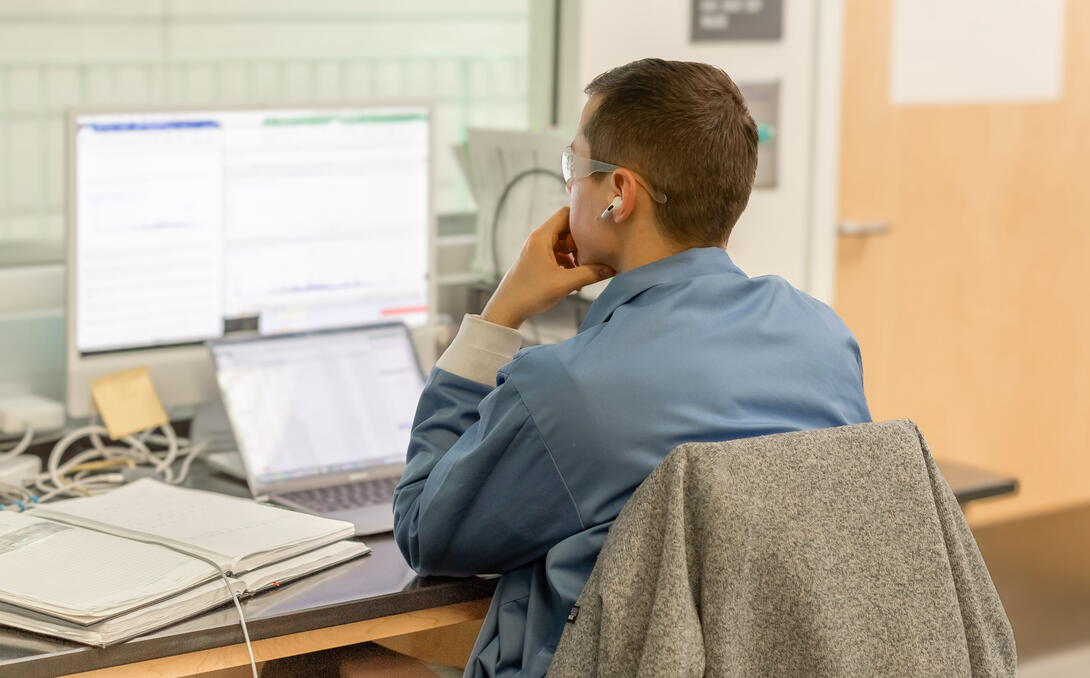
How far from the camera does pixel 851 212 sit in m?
3.03

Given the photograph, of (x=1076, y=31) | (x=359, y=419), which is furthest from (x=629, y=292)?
(x=1076, y=31)

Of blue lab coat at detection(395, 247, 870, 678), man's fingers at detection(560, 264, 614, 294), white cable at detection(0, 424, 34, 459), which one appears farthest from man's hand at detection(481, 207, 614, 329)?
white cable at detection(0, 424, 34, 459)

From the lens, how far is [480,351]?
4.45ft

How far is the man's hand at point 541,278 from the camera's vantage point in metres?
1.38

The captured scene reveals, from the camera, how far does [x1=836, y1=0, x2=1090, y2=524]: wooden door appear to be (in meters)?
3.04

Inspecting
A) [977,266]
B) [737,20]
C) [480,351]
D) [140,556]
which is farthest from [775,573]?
[977,266]

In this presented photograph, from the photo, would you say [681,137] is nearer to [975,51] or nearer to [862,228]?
[862,228]

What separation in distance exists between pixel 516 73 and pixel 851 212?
0.91 meters

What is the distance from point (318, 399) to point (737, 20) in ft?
4.76

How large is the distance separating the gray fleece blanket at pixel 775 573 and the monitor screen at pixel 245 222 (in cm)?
85

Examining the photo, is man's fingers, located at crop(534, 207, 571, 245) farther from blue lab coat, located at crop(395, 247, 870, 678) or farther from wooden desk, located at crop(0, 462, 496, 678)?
wooden desk, located at crop(0, 462, 496, 678)

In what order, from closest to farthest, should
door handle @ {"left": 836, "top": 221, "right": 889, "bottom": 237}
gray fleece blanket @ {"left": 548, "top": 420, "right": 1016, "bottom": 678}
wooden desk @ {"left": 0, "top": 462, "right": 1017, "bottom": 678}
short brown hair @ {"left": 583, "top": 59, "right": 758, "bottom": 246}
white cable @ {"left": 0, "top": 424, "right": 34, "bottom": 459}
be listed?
gray fleece blanket @ {"left": 548, "top": 420, "right": 1016, "bottom": 678}
wooden desk @ {"left": 0, "top": 462, "right": 1017, "bottom": 678}
short brown hair @ {"left": 583, "top": 59, "right": 758, "bottom": 246}
white cable @ {"left": 0, "top": 424, "right": 34, "bottom": 459}
door handle @ {"left": 836, "top": 221, "right": 889, "bottom": 237}

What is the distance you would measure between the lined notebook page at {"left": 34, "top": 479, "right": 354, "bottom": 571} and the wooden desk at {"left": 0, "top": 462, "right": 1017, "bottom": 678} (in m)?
0.04

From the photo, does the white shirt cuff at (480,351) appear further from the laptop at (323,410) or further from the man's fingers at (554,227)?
the laptop at (323,410)
